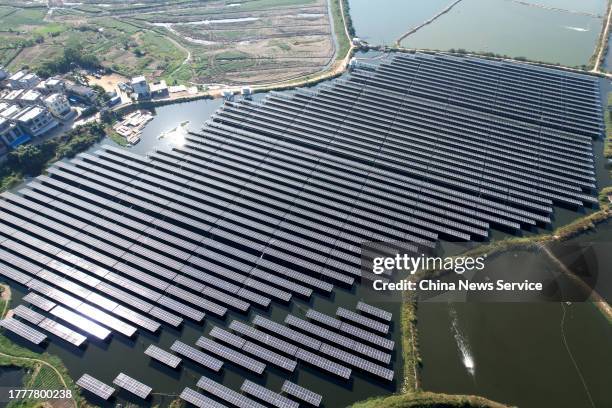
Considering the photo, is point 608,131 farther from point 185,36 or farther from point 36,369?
point 185,36

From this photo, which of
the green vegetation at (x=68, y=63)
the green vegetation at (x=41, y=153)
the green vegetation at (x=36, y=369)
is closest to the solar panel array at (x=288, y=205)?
the green vegetation at (x=36, y=369)

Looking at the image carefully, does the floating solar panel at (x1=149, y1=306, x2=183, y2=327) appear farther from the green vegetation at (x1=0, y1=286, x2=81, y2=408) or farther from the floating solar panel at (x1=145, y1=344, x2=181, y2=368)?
the green vegetation at (x1=0, y1=286, x2=81, y2=408)

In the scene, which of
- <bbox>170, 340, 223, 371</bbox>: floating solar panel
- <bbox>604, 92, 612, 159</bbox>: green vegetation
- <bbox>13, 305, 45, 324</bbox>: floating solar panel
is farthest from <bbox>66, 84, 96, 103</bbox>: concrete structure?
<bbox>604, 92, 612, 159</bbox>: green vegetation

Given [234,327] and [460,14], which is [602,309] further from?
[460,14]

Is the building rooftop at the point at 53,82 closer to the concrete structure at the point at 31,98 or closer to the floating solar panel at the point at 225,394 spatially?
the concrete structure at the point at 31,98

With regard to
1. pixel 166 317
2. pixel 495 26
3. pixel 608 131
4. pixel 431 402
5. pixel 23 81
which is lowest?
pixel 431 402

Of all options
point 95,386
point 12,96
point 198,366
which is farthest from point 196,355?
point 12,96
